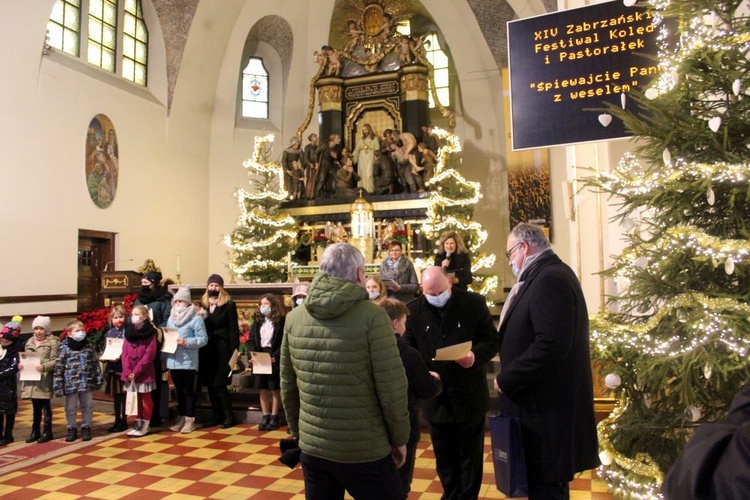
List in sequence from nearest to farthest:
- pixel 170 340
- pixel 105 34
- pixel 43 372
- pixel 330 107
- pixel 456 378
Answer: pixel 456 378
pixel 43 372
pixel 170 340
pixel 105 34
pixel 330 107

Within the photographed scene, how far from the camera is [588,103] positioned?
4660 mm

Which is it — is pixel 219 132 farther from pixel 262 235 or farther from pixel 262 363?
pixel 262 363

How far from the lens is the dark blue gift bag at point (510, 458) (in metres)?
2.61

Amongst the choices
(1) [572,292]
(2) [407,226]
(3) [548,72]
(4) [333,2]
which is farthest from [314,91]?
(1) [572,292]

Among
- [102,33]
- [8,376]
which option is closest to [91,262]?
[102,33]

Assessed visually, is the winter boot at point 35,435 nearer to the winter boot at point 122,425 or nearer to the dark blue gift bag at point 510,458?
the winter boot at point 122,425

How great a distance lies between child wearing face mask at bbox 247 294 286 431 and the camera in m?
6.50

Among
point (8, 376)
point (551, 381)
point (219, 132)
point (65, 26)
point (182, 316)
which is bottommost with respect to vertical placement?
point (8, 376)

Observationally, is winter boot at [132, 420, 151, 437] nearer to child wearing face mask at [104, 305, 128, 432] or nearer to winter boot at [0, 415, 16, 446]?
child wearing face mask at [104, 305, 128, 432]

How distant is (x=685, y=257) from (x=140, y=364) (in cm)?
533

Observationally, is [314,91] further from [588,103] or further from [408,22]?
[588,103]

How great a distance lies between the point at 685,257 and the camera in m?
2.88

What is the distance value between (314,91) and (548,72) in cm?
1278

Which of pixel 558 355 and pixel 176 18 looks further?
pixel 176 18
